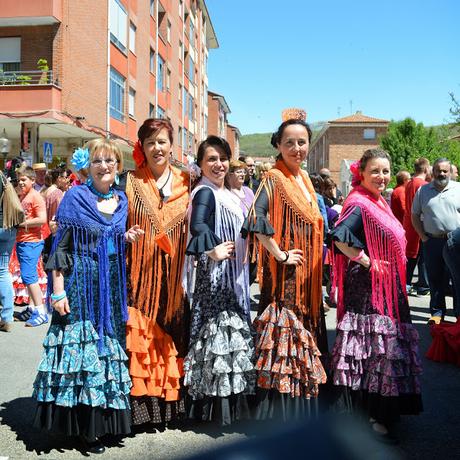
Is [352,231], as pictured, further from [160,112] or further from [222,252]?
[160,112]

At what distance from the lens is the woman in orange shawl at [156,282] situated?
332 cm

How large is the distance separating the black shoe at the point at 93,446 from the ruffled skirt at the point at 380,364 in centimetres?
150

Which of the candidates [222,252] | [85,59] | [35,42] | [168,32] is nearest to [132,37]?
[85,59]

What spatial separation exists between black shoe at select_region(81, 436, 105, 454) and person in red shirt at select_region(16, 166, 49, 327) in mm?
3590

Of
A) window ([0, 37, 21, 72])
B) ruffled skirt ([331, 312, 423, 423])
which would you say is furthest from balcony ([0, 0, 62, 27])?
ruffled skirt ([331, 312, 423, 423])

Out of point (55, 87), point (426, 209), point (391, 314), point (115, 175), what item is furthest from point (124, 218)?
point (55, 87)

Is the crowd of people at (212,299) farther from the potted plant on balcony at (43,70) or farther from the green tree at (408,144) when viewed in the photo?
the green tree at (408,144)

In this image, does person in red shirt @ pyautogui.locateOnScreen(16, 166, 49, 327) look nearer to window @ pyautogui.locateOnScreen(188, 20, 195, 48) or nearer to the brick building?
window @ pyautogui.locateOnScreen(188, 20, 195, 48)

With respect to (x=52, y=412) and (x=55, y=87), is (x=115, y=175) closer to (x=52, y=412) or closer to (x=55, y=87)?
(x=52, y=412)

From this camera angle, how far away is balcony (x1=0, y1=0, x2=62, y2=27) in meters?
16.6

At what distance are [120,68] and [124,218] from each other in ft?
66.2

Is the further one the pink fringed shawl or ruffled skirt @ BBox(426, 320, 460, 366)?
ruffled skirt @ BBox(426, 320, 460, 366)

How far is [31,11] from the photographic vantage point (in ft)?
54.9

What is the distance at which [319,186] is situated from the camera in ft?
22.1
